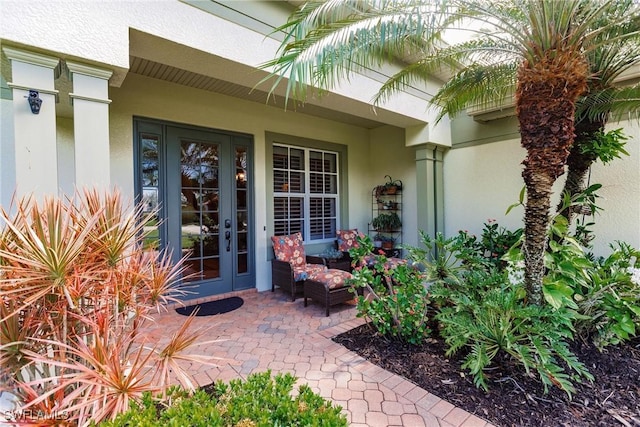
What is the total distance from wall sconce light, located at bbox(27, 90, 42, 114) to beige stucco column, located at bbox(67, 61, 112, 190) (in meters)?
0.21

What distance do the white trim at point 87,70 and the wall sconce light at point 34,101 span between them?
13.3 inches

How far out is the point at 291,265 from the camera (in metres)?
4.76

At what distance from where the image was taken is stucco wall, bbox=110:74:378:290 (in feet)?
13.5

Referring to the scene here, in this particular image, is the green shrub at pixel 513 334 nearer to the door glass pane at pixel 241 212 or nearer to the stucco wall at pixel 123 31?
the stucco wall at pixel 123 31

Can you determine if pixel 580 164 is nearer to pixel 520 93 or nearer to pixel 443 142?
pixel 520 93

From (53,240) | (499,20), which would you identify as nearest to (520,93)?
(499,20)

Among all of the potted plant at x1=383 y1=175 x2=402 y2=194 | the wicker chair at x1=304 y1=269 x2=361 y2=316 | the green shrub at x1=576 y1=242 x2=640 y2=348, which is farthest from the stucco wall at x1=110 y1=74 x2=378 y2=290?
the green shrub at x1=576 y1=242 x2=640 y2=348

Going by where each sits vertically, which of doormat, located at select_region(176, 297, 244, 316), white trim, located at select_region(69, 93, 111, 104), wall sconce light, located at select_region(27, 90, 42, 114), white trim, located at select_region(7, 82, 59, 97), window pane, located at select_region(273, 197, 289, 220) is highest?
white trim, located at select_region(69, 93, 111, 104)

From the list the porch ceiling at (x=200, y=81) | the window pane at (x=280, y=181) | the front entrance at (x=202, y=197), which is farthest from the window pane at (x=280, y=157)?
the porch ceiling at (x=200, y=81)

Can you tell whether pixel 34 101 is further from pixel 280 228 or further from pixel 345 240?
pixel 345 240

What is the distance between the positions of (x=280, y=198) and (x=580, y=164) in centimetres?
461

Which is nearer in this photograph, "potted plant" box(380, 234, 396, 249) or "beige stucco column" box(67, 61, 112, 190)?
"beige stucco column" box(67, 61, 112, 190)

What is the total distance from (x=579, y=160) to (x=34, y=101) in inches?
215

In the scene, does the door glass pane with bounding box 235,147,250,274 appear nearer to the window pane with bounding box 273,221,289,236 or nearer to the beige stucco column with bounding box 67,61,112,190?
the window pane with bounding box 273,221,289,236
